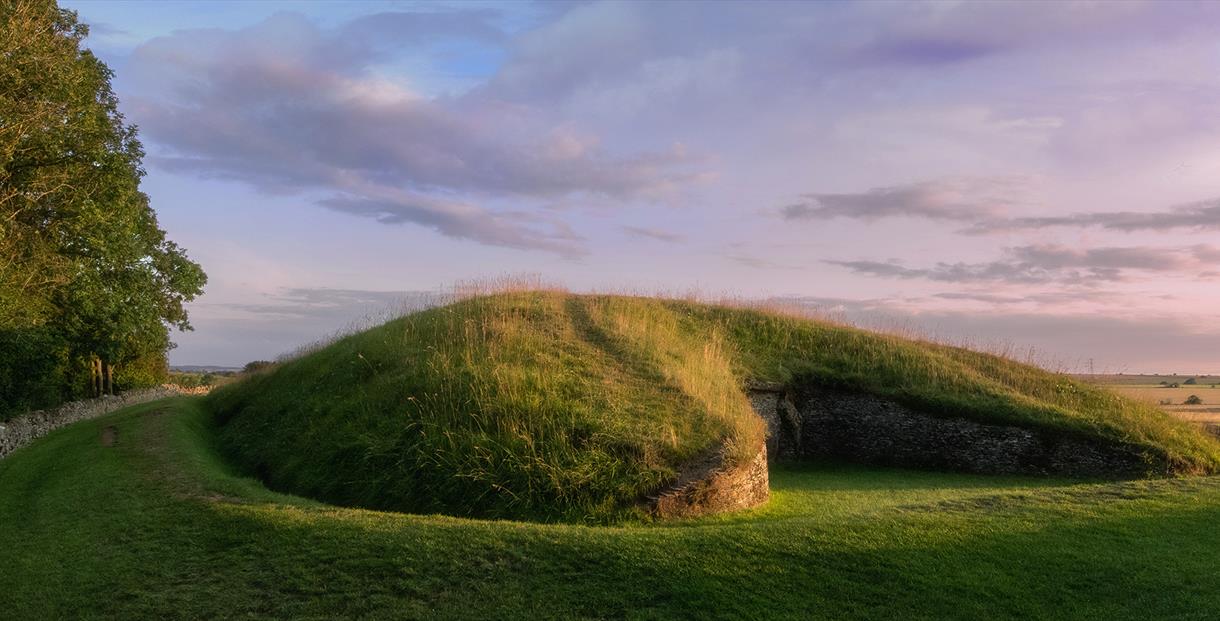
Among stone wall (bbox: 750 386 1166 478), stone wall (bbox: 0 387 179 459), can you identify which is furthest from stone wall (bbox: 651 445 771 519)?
stone wall (bbox: 0 387 179 459)

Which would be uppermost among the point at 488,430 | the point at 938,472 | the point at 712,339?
the point at 712,339

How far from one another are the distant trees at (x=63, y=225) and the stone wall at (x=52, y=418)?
0.77 meters

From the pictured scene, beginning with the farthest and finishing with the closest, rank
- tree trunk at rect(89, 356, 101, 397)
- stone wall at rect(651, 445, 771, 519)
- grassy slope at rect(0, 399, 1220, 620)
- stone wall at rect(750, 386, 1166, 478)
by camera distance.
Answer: tree trunk at rect(89, 356, 101, 397), stone wall at rect(750, 386, 1166, 478), stone wall at rect(651, 445, 771, 519), grassy slope at rect(0, 399, 1220, 620)

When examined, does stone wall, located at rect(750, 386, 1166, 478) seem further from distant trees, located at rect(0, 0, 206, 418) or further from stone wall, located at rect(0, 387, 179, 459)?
stone wall, located at rect(0, 387, 179, 459)

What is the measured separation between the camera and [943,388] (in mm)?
18172

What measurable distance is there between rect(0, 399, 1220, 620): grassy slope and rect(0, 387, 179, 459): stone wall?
14.9m

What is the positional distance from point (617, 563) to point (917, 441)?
37.5 feet

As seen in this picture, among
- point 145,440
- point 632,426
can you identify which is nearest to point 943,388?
point 632,426

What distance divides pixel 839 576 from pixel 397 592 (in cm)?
448

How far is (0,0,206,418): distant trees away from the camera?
19.0 metres

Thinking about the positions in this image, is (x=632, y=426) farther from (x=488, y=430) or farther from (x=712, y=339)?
(x=712, y=339)

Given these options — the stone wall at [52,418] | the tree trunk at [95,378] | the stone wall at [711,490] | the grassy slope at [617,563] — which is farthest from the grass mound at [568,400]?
the tree trunk at [95,378]

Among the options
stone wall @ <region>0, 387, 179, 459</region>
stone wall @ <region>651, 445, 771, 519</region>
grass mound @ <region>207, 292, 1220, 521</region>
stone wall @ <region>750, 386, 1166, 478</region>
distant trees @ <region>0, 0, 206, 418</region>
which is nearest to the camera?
stone wall @ <region>651, 445, 771, 519</region>

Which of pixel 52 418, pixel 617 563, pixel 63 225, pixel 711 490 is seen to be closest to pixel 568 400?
pixel 711 490
